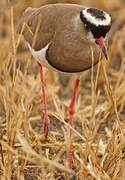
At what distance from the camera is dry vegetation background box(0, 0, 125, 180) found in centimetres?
275

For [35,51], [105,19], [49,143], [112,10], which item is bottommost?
[112,10]

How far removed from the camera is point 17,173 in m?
2.77

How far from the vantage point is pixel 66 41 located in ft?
9.50

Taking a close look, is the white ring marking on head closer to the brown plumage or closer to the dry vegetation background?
the brown plumage

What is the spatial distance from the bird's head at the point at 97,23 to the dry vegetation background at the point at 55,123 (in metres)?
0.16

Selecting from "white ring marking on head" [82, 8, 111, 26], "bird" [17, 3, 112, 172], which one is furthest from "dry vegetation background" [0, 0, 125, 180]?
"white ring marking on head" [82, 8, 111, 26]

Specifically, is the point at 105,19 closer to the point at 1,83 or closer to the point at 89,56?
the point at 89,56

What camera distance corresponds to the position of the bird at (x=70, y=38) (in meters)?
2.76

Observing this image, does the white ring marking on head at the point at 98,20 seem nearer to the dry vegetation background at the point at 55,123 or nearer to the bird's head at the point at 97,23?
the bird's head at the point at 97,23

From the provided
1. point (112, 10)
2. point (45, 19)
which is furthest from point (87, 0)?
point (45, 19)

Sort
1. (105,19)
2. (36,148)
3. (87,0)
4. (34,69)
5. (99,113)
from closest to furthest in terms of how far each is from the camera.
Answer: (105,19) → (36,148) → (99,113) → (34,69) → (87,0)

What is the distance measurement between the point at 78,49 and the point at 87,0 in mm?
2376

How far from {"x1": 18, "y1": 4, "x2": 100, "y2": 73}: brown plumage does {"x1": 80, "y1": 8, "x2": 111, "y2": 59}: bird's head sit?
0.06 metres

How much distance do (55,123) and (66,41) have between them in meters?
0.78
